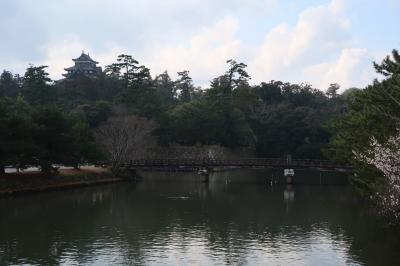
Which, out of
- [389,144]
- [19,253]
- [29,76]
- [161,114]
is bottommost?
[19,253]

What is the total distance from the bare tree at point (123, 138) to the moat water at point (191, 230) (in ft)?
39.7

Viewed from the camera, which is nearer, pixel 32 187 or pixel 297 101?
pixel 32 187

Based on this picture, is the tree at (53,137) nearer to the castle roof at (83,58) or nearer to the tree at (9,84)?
the tree at (9,84)

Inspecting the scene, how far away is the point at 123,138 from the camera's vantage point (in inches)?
2298

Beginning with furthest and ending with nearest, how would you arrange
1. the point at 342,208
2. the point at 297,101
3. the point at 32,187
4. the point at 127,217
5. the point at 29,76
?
the point at 297,101, the point at 29,76, the point at 32,187, the point at 342,208, the point at 127,217

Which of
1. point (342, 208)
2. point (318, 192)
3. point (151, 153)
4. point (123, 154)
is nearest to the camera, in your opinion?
point (342, 208)

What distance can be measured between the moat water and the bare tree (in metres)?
12.1

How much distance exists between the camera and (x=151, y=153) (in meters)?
69.2

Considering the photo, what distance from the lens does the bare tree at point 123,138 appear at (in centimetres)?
5728

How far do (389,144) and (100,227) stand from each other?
1509 centimetres

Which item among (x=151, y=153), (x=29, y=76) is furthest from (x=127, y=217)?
(x=29, y=76)

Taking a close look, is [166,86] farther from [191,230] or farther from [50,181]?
[191,230]

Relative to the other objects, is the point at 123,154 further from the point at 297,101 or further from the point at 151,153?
the point at 297,101

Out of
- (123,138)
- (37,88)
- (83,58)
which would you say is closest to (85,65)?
(83,58)
